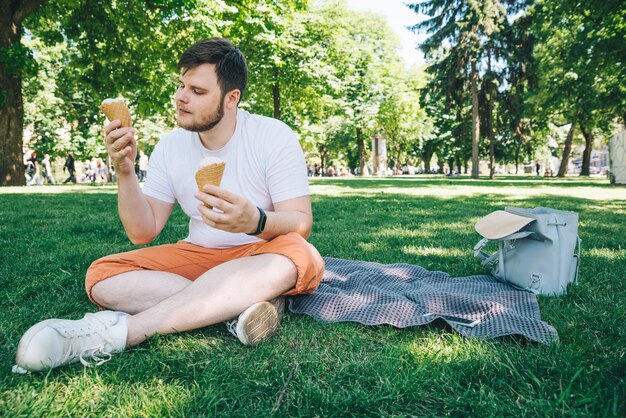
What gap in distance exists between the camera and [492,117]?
24.7 meters

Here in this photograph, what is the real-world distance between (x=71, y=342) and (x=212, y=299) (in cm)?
66

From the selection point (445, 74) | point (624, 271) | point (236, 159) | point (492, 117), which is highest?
point (445, 74)

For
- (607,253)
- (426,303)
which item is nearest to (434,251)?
(607,253)

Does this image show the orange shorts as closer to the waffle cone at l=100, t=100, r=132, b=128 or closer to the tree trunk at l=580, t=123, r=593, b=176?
the waffle cone at l=100, t=100, r=132, b=128

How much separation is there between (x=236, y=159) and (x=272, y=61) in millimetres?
17195

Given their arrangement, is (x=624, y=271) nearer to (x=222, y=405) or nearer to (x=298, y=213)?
(x=298, y=213)

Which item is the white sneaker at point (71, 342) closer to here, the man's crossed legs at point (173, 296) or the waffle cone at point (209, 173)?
the man's crossed legs at point (173, 296)

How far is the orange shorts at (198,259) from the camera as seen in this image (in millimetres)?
2471

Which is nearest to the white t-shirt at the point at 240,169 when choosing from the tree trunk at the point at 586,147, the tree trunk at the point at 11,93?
the tree trunk at the point at 11,93

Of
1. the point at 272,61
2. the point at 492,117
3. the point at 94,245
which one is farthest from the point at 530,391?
the point at 492,117

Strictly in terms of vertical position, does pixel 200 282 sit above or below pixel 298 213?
below

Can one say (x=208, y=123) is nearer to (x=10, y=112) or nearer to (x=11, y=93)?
(x=10, y=112)

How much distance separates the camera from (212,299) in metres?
2.23

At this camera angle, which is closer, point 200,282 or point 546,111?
point 200,282
